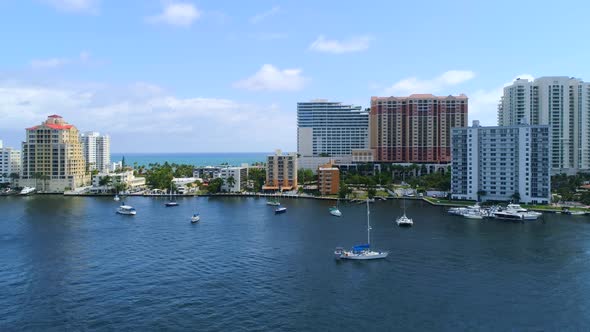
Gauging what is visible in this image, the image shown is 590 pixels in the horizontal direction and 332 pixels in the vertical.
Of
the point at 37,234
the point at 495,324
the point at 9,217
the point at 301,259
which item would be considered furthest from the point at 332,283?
the point at 9,217

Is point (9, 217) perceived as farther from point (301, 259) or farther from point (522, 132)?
point (522, 132)

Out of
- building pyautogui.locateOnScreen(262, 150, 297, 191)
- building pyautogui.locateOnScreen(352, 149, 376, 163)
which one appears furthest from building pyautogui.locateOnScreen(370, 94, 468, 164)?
building pyautogui.locateOnScreen(262, 150, 297, 191)

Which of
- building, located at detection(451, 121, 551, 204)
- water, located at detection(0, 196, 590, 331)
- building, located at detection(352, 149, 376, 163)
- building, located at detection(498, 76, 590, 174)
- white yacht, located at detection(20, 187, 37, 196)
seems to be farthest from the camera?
building, located at detection(352, 149, 376, 163)

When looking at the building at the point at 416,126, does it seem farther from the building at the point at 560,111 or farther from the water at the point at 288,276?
the water at the point at 288,276

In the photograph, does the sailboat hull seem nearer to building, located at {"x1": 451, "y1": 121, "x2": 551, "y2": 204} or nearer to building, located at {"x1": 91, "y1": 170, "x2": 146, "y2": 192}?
building, located at {"x1": 451, "y1": 121, "x2": 551, "y2": 204}

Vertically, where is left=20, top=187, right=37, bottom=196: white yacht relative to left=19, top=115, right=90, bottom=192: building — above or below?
below

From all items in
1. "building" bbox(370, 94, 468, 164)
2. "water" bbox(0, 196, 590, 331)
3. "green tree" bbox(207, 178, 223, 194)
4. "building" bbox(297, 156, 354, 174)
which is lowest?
"water" bbox(0, 196, 590, 331)
